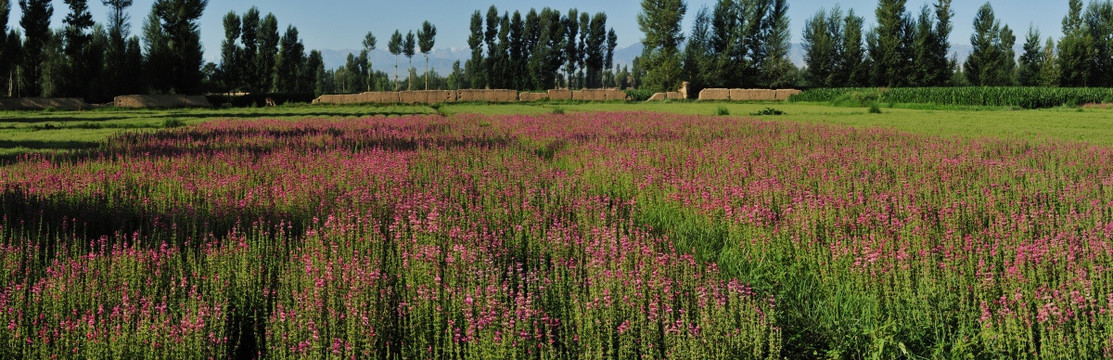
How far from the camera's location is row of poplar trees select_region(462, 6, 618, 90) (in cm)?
A: 9344

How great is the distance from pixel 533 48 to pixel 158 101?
58803 mm

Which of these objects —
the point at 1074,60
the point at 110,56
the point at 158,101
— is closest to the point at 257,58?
the point at 110,56

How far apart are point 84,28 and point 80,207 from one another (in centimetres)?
5856

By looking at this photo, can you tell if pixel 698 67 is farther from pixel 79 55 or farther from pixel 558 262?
pixel 558 262

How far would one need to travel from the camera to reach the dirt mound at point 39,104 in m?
43.8

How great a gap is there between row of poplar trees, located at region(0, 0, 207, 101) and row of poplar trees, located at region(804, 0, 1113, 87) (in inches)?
2357

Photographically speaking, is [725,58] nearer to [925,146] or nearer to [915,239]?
[925,146]

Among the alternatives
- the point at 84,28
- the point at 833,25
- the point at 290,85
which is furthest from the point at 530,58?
the point at 84,28

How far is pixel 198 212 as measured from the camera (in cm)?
586

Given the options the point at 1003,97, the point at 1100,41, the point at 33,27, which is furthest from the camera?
the point at 1100,41

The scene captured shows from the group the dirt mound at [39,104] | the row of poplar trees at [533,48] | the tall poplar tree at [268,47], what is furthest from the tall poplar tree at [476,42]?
the dirt mound at [39,104]

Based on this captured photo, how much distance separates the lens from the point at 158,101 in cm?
4688

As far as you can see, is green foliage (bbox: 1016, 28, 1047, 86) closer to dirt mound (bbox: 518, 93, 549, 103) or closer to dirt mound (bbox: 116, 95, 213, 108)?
dirt mound (bbox: 518, 93, 549, 103)

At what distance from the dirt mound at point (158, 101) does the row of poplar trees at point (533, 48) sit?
46.0m
